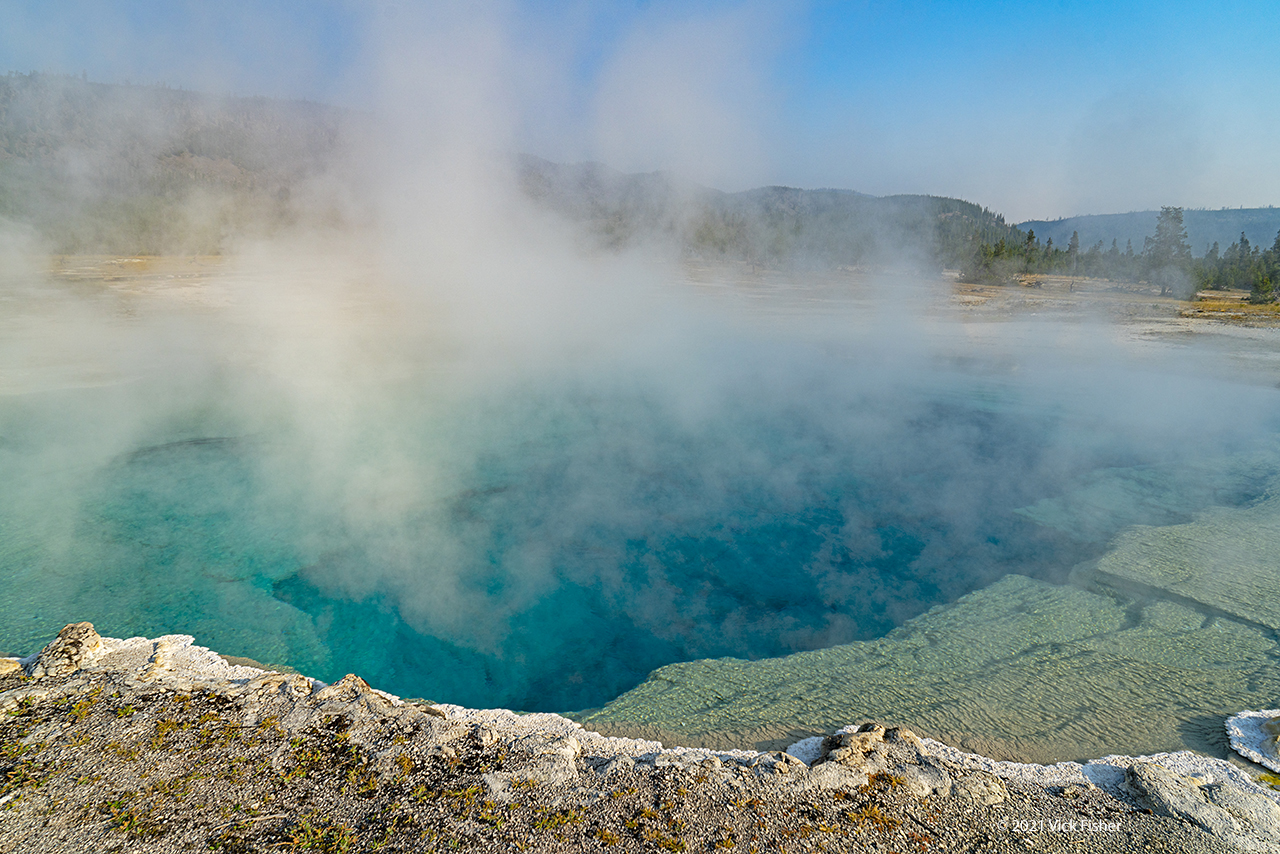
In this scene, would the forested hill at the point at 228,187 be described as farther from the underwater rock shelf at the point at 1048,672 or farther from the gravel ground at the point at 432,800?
the underwater rock shelf at the point at 1048,672

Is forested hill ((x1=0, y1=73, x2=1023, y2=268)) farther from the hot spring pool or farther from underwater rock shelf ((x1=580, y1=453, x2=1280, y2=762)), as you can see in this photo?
underwater rock shelf ((x1=580, y1=453, x2=1280, y2=762))

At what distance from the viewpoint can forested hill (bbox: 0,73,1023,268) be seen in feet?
41.2

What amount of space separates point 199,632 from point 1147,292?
34.3m

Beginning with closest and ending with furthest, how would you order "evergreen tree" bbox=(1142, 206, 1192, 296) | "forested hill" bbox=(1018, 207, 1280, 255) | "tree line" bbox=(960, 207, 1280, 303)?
"tree line" bbox=(960, 207, 1280, 303), "evergreen tree" bbox=(1142, 206, 1192, 296), "forested hill" bbox=(1018, 207, 1280, 255)

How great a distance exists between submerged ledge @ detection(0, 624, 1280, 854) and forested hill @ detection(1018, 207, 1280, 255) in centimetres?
11935

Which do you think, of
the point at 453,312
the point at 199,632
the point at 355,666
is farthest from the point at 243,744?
the point at 453,312

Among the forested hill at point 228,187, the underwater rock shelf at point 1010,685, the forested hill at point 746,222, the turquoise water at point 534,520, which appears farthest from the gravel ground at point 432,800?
the forested hill at point 746,222

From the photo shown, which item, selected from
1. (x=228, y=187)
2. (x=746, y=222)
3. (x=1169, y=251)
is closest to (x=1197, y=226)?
(x=1169, y=251)

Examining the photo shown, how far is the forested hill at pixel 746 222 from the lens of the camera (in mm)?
20750

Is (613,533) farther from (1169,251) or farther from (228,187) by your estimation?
(1169,251)

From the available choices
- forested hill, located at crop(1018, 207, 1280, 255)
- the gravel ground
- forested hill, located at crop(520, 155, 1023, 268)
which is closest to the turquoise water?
the gravel ground

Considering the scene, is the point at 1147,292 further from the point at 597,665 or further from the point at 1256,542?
the point at 597,665

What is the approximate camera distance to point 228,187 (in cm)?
2056

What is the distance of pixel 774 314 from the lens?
688 inches
